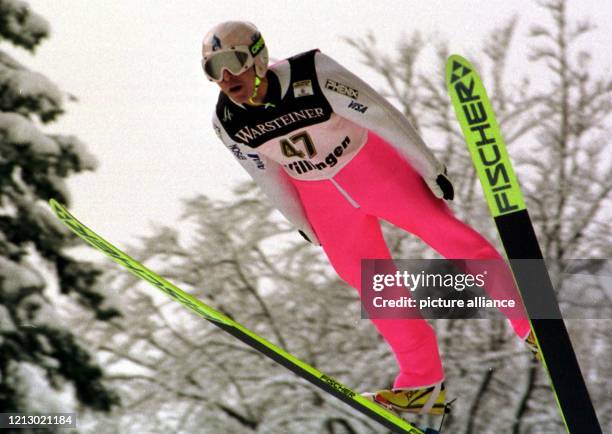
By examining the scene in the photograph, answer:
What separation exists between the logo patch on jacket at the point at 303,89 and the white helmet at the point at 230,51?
0.11m

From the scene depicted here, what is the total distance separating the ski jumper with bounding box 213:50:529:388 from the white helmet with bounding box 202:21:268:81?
9 cm

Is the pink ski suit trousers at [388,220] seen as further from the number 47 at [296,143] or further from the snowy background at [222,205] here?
the snowy background at [222,205]

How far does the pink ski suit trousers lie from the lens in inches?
83.0

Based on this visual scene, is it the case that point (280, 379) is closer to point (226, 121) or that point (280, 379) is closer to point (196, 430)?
point (196, 430)

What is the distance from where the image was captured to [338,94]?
2035 millimetres

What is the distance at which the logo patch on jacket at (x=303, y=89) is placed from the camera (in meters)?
2.05

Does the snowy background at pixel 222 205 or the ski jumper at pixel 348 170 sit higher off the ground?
the snowy background at pixel 222 205

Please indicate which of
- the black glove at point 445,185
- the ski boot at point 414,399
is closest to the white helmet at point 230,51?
the black glove at point 445,185

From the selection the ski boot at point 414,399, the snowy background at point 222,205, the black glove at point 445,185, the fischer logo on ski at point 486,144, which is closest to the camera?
the fischer logo on ski at point 486,144

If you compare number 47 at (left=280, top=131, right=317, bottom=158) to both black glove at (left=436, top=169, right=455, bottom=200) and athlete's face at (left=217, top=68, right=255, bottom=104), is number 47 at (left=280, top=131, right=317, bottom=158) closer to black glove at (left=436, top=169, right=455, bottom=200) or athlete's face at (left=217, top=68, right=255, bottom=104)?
athlete's face at (left=217, top=68, right=255, bottom=104)

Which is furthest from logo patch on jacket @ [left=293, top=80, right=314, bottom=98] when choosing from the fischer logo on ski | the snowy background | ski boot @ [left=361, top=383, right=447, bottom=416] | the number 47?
the snowy background

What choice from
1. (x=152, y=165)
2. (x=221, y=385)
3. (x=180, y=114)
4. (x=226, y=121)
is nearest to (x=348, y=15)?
(x=180, y=114)

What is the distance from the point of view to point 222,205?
177 inches

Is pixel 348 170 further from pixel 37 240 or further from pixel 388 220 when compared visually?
pixel 37 240
